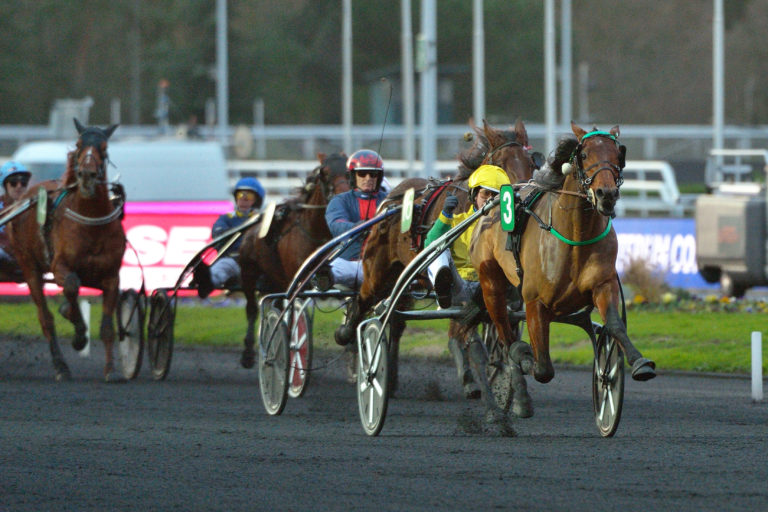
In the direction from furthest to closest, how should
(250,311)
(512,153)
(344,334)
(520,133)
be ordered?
1. (250,311)
2. (344,334)
3. (520,133)
4. (512,153)

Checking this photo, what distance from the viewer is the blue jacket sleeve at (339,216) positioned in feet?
39.3

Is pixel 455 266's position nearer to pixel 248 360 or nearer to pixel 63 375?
pixel 248 360

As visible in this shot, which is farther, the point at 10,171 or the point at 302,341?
the point at 10,171

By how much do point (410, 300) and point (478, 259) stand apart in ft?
4.45

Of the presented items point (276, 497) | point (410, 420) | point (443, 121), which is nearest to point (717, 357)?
point (410, 420)

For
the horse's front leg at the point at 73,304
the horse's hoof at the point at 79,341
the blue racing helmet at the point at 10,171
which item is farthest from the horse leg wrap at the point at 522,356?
the blue racing helmet at the point at 10,171

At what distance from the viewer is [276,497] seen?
288 inches

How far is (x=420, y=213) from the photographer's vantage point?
1105cm

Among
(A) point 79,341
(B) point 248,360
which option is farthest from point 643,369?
(A) point 79,341

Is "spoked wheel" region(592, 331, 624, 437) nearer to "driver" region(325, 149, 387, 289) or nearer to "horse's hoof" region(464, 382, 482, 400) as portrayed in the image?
"horse's hoof" region(464, 382, 482, 400)

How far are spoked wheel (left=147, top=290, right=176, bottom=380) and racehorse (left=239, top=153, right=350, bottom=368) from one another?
65cm

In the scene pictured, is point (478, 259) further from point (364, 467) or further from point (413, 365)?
point (413, 365)

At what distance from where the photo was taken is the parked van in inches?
957

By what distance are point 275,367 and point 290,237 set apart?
258 cm
